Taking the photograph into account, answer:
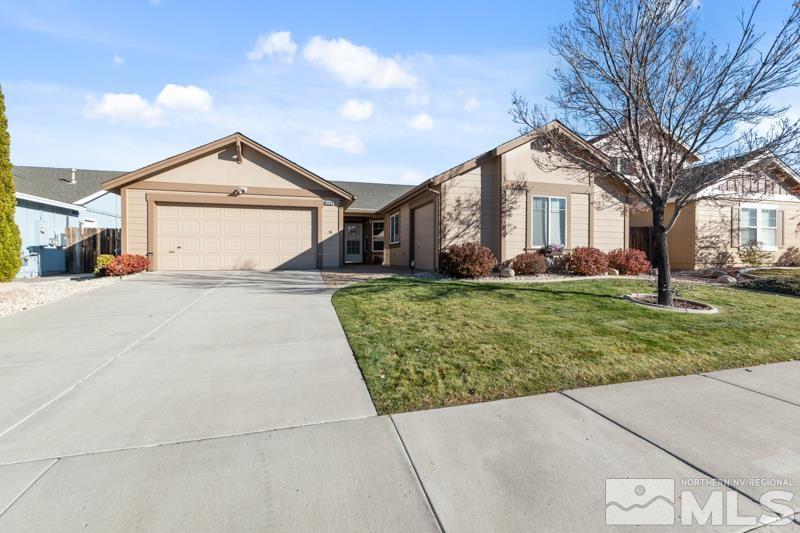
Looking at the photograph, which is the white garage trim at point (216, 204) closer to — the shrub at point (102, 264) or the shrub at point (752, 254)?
the shrub at point (102, 264)

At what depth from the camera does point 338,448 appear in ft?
8.00

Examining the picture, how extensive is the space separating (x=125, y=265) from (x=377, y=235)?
13015mm

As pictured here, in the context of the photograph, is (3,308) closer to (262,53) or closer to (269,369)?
(269,369)

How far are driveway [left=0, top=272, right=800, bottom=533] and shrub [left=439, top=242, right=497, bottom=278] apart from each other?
7.17m

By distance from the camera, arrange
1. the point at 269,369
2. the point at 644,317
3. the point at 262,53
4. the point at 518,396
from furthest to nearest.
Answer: the point at 262,53 < the point at 644,317 < the point at 269,369 < the point at 518,396

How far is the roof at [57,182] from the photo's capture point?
15086 millimetres

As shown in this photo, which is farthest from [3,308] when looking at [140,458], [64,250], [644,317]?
[644,317]

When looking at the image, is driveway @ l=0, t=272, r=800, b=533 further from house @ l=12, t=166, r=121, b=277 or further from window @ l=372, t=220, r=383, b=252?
window @ l=372, t=220, r=383, b=252

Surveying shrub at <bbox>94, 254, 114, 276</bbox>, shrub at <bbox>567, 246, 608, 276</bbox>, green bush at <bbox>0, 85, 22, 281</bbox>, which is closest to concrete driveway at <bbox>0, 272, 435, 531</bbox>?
shrub at <bbox>94, 254, 114, 276</bbox>

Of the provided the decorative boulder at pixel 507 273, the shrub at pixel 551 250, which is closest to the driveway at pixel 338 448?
the decorative boulder at pixel 507 273

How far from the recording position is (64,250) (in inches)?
577

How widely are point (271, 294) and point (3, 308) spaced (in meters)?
4.75

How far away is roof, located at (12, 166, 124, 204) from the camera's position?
1509 centimetres

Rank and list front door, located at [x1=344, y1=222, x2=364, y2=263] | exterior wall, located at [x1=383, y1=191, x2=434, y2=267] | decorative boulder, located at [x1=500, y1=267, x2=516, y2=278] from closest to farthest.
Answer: decorative boulder, located at [x1=500, y1=267, x2=516, y2=278], exterior wall, located at [x1=383, y1=191, x2=434, y2=267], front door, located at [x1=344, y1=222, x2=364, y2=263]
